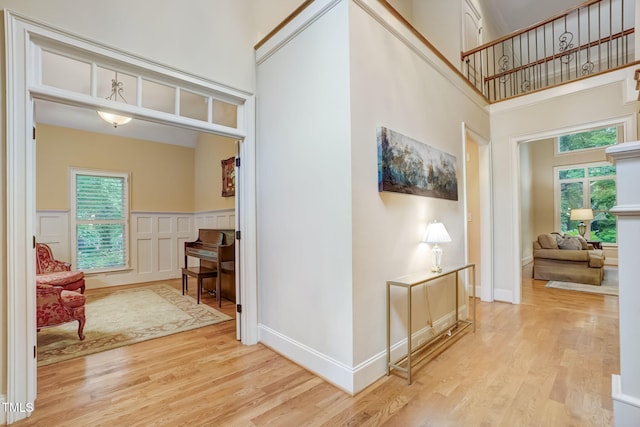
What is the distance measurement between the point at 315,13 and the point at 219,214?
4224 mm

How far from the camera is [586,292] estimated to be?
4.62 m

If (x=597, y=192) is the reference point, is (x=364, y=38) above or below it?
above

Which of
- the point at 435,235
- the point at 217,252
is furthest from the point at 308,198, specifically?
the point at 217,252

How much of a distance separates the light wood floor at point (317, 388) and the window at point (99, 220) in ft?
11.3

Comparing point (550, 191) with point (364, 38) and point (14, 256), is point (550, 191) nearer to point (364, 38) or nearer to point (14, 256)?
point (364, 38)

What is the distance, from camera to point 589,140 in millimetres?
7449

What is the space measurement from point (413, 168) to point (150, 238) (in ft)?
17.9

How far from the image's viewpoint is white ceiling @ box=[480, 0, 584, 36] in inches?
214

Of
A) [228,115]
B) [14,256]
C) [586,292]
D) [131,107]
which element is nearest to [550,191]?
[586,292]

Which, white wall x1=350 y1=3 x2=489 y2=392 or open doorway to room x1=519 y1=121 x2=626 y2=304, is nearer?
white wall x1=350 y1=3 x2=489 y2=392

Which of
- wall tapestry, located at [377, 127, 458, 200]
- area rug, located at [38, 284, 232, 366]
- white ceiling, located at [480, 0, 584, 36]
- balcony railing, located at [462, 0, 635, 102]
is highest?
white ceiling, located at [480, 0, 584, 36]

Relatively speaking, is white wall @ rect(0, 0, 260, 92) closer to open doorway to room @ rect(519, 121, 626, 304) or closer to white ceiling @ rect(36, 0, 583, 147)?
white ceiling @ rect(36, 0, 583, 147)

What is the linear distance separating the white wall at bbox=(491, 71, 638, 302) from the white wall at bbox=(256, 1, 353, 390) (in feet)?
10.7

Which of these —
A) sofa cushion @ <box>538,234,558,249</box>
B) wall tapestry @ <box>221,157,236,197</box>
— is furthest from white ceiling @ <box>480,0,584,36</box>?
wall tapestry @ <box>221,157,236,197</box>
